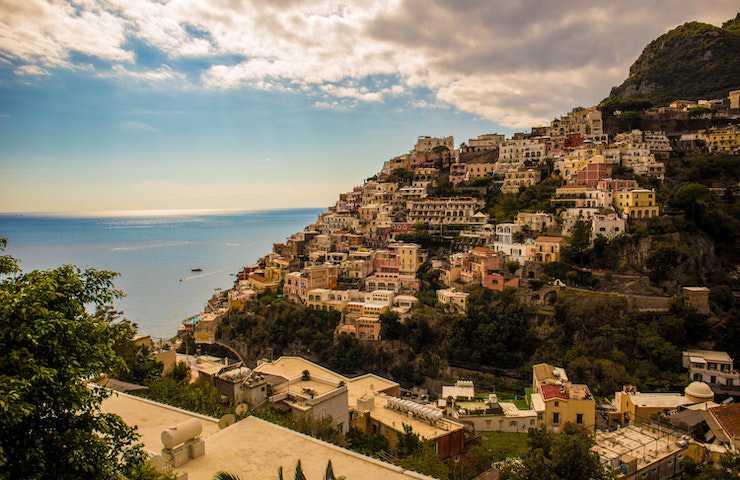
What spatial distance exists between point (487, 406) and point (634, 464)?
929cm

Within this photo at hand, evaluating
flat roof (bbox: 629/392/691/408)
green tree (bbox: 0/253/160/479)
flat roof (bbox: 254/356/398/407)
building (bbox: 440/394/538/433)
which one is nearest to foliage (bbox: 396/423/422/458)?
→ flat roof (bbox: 254/356/398/407)

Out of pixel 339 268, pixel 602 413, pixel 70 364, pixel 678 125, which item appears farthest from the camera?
pixel 678 125

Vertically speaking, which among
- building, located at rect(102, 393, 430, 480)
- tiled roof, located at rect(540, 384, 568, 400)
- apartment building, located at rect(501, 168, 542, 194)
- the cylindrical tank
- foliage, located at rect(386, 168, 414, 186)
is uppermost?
foliage, located at rect(386, 168, 414, 186)

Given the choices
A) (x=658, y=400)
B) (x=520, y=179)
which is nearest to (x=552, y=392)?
(x=658, y=400)

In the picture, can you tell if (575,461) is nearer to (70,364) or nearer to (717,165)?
(70,364)

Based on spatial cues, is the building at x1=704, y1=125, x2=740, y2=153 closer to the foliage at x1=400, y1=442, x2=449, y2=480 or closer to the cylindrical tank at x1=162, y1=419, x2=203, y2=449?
the foliage at x1=400, y1=442, x2=449, y2=480

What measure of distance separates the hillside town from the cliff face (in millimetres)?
11049

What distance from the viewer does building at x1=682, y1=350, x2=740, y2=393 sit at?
73.3 feet

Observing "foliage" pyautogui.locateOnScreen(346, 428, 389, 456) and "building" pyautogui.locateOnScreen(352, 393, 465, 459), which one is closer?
"foliage" pyautogui.locateOnScreen(346, 428, 389, 456)

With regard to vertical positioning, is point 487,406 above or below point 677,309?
below

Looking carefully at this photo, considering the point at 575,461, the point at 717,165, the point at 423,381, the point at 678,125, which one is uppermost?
the point at 678,125

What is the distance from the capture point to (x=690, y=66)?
63.8m

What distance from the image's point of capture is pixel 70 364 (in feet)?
15.4

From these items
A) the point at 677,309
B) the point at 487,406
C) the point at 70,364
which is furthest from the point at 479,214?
the point at 70,364
